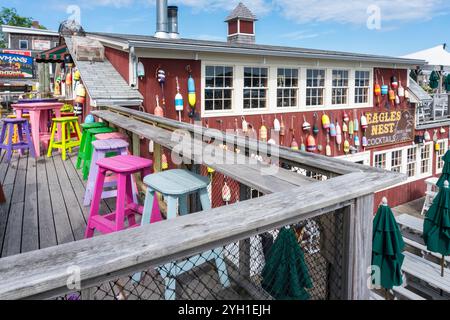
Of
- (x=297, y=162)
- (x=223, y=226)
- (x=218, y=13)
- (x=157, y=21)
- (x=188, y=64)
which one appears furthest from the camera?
(x=218, y=13)

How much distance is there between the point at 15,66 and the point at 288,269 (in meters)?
28.2

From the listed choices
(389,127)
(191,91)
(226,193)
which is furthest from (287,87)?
(389,127)

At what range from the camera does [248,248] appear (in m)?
2.12

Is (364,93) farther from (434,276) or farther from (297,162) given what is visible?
(297,162)

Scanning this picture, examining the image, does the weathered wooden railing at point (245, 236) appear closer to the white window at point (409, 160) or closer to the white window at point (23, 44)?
the white window at point (409, 160)

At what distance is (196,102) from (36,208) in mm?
5188

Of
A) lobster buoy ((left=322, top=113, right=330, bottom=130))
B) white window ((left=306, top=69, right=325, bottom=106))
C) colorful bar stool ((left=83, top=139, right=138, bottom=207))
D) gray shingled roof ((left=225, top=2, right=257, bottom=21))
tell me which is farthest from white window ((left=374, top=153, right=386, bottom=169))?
colorful bar stool ((left=83, top=139, right=138, bottom=207))

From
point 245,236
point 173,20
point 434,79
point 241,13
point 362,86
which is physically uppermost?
point 241,13

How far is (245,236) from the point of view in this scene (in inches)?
45.5

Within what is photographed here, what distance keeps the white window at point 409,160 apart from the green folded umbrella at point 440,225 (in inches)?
265

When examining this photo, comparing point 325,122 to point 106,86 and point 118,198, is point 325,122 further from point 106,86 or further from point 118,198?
point 118,198

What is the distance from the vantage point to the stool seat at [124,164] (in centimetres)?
281

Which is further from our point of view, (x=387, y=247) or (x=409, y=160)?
(x=409, y=160)
